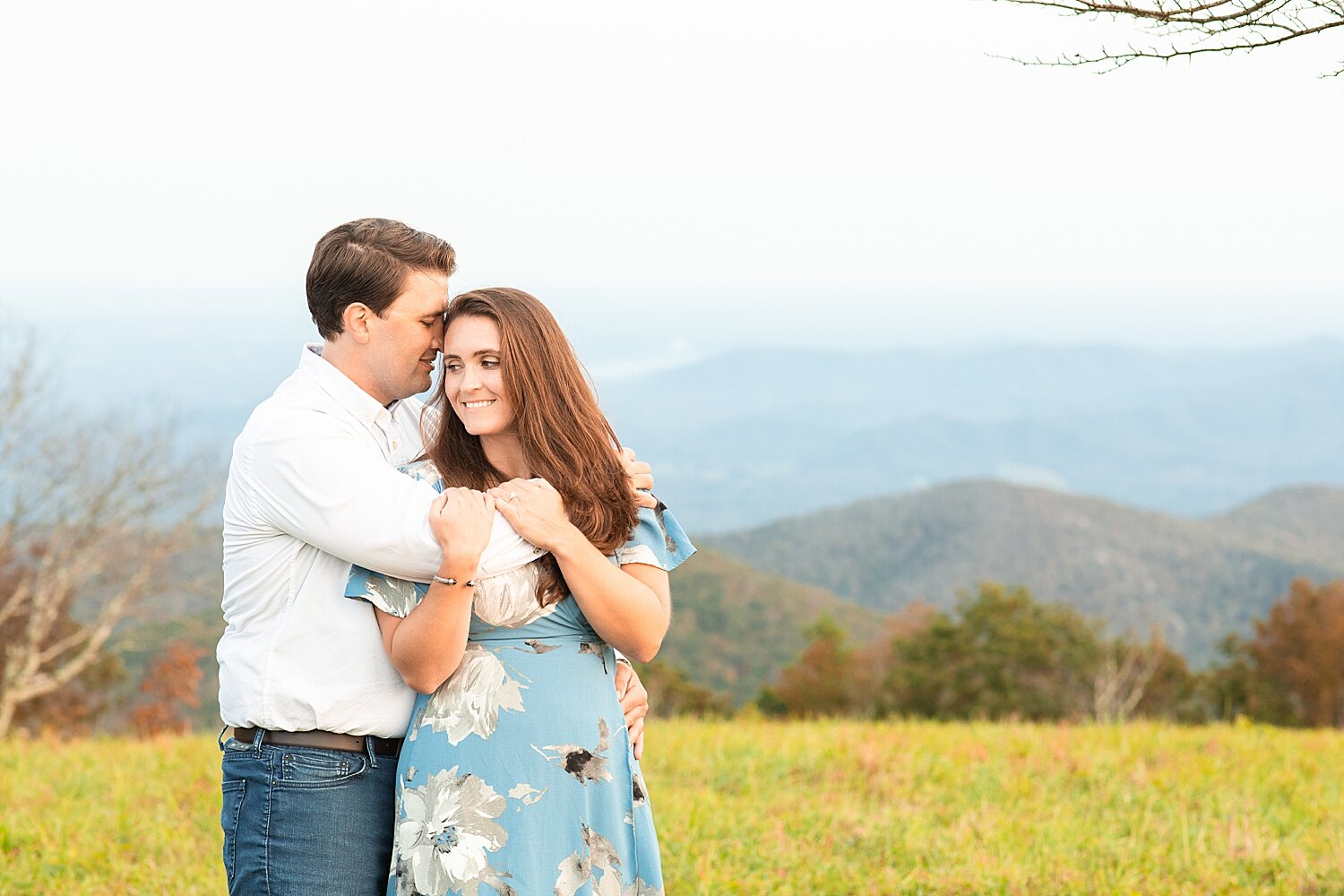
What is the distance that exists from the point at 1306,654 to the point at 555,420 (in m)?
42.2

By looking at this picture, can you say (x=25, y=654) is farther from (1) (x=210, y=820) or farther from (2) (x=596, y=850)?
(2) (x=596, y=850)

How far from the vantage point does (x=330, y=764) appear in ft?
7.86

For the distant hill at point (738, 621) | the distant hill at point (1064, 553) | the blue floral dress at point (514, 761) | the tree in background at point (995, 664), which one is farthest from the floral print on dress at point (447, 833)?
the distant hill at point (1064, 553)

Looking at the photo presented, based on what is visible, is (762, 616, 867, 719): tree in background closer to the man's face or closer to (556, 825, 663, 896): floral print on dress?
(556, 825, 663, 896): floral print on dress

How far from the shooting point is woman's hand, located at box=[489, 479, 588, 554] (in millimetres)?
2322

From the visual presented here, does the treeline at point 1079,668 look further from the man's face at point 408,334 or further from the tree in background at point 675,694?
the man's face at point 408,334

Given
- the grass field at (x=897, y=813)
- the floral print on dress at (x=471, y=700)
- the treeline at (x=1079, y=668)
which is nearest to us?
the floral print on dress at (x=471, y=700)

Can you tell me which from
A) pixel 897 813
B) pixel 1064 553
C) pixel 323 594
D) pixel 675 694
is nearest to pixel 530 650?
pixel 323 594

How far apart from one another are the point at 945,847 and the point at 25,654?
2478 centimetres

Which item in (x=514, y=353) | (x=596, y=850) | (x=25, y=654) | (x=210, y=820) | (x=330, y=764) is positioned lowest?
(x=25, y=654)

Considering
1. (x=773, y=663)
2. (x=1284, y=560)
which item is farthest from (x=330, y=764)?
(x=1284, y=560)

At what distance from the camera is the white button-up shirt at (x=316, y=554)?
7.44 feet

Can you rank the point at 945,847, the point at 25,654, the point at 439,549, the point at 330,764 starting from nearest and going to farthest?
1. the point at 439,549
2. the point at 330,764
3. the point at 945,847
4. the point at 25,654

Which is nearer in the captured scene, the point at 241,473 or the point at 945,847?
the point at 241,473
